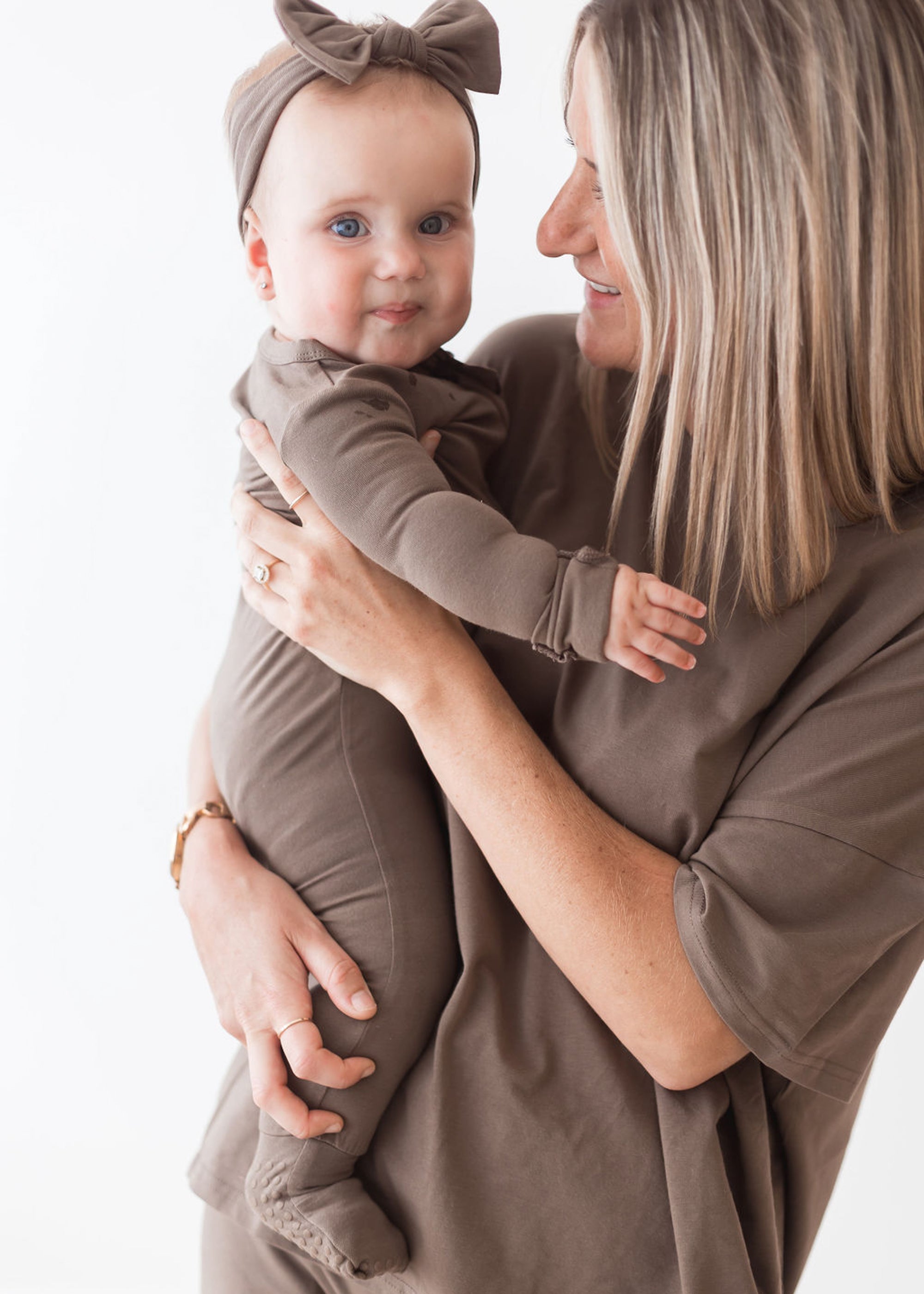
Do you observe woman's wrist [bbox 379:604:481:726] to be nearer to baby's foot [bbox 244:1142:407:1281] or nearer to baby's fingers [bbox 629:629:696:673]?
baby's fingers [bbox 629:629:696:673]

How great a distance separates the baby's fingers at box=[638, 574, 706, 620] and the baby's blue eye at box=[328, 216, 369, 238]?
545mm

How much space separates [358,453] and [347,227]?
0.31 meters

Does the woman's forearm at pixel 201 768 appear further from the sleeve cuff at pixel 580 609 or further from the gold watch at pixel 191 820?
the sleeve cuff at pixel 580 609

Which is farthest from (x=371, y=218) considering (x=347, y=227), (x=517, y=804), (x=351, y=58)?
(x=517, y=804)

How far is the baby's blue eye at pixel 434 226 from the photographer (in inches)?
53.1

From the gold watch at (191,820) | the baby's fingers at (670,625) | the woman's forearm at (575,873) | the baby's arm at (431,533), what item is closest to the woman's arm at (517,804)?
the woman's forearm at (575,873)

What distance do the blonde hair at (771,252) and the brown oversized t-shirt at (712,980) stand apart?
0.07 m

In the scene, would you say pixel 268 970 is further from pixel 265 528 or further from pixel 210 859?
pixel 265 528

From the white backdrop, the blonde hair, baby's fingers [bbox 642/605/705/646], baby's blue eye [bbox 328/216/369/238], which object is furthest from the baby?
the white backdrop

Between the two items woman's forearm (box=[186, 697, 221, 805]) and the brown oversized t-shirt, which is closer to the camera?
the brown oversized t-shirt

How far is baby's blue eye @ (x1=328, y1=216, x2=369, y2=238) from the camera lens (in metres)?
1.29

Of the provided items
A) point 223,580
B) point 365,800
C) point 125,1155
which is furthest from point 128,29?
point 125,1155

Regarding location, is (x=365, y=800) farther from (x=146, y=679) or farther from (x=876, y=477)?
(x=146, y=679)

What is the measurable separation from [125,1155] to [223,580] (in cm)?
132
